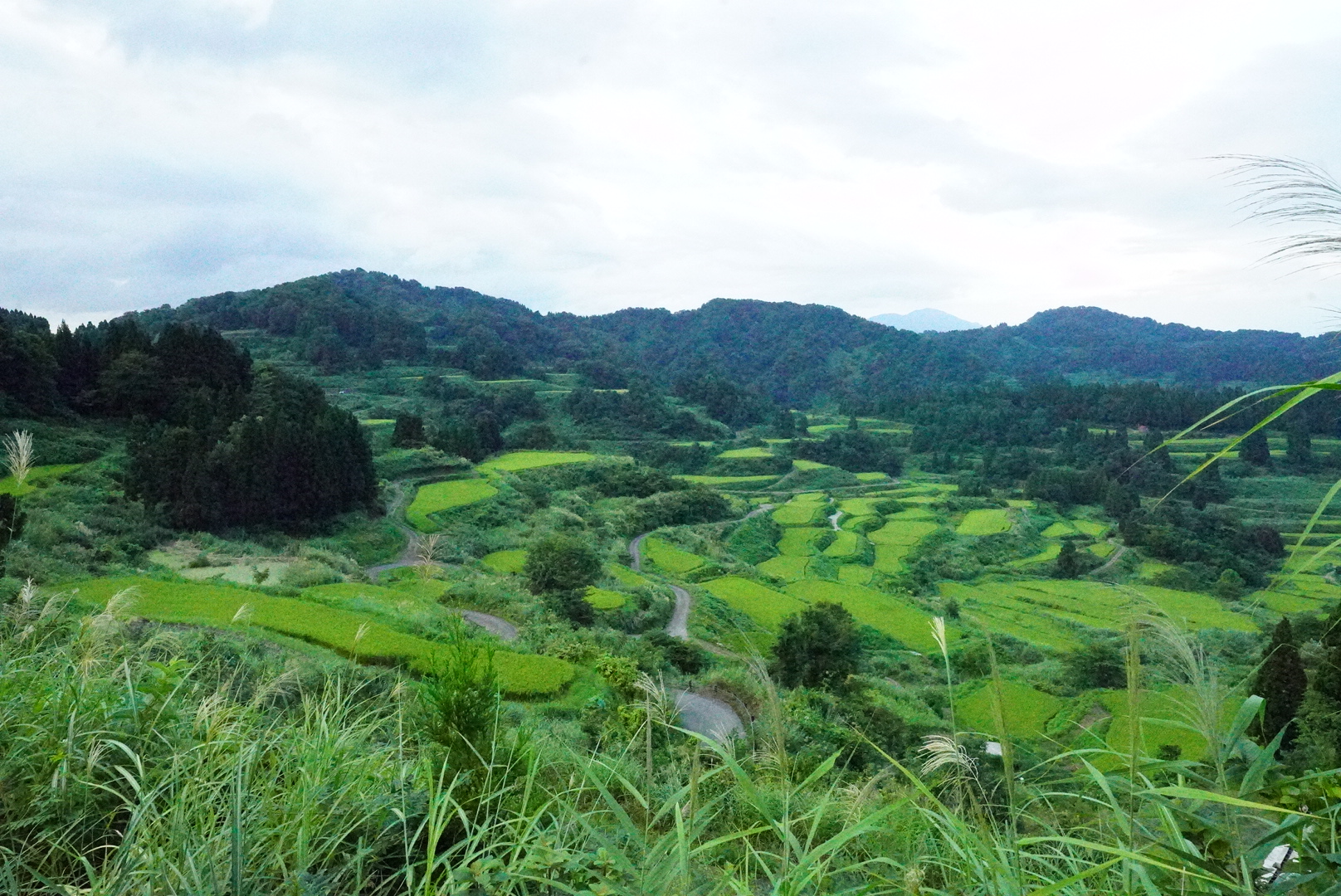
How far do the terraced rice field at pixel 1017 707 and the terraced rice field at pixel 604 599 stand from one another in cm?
759

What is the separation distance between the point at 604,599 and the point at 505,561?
5574 millimetres

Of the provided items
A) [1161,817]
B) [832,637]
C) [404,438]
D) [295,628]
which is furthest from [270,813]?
[404,438]

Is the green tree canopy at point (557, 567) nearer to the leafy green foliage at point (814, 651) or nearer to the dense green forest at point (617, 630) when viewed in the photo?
the dense green forest at point (617, 630)

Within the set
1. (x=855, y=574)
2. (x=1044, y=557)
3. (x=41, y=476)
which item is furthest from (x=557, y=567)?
(x=1044, y=557)

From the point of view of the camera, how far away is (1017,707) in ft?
51.1

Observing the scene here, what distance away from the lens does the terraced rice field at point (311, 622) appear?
8.02 meters

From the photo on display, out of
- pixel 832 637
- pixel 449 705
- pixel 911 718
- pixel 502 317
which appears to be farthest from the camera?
pixel 502 317

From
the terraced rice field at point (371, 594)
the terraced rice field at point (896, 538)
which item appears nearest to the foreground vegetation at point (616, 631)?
the terraced rice field at point (371, 594)

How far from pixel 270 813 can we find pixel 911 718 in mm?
11170

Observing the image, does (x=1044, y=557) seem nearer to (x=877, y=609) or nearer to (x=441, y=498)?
(x=877, y=609)

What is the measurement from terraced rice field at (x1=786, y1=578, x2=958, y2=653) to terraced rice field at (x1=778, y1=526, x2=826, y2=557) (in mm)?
6066

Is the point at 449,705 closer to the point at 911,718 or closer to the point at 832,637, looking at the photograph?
the point at 911,718

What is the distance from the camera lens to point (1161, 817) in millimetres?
1398

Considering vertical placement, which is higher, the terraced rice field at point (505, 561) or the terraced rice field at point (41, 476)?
the terraced rice field at point (41, 476)
